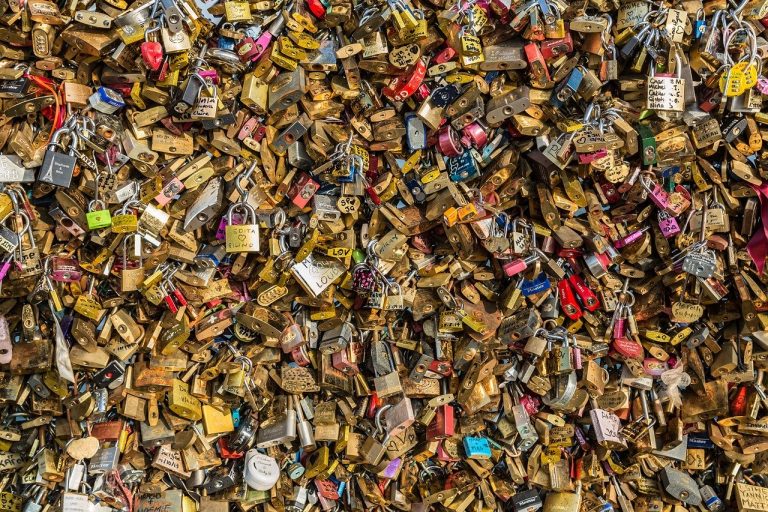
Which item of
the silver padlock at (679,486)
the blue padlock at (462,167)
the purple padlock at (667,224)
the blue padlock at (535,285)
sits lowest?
the silver padlock at (679,486)

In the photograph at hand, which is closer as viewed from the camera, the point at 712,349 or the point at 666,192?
the point at 666,192

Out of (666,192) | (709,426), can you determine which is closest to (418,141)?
(666,192)

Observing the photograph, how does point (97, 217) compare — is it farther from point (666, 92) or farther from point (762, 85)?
point (762, 85)

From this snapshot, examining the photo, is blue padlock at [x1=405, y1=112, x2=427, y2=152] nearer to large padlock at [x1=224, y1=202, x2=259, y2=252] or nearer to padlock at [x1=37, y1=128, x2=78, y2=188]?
large padlock at [x1=224, y1=202, x2=259, y2=252]

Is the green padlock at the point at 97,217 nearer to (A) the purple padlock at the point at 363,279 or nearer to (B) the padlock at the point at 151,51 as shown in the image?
(B) the padlock at the point at 151,51

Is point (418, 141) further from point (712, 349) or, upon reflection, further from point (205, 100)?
point (712, 349)

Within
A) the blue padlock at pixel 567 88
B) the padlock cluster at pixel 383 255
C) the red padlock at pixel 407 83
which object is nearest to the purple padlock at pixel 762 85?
the padlock cluster at pixel 383 255

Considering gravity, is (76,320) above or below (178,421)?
above
